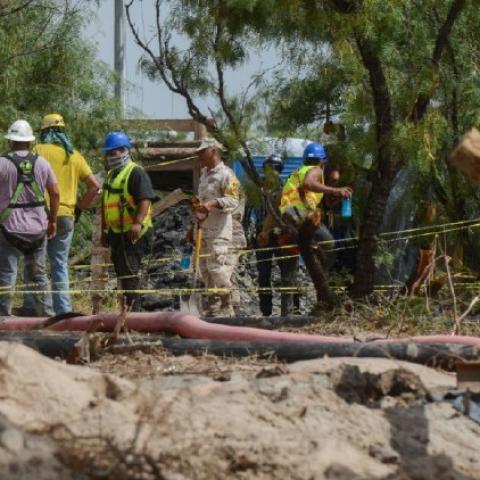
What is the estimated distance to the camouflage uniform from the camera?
1312 cm

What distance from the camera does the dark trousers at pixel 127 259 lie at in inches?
472

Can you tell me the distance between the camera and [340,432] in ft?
19.4

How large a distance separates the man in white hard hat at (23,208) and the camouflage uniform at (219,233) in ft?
6.34

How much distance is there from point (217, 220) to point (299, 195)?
2.93 ft

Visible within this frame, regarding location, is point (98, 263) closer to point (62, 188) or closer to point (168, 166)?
point (62, 188)

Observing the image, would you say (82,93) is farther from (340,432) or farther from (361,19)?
(340,432)

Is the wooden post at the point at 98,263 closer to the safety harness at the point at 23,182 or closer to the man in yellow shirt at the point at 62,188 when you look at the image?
the man in yellow shirt at the point at 62,188

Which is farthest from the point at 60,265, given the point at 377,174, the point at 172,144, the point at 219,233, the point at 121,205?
the point at 172,144

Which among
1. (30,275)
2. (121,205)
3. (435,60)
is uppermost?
(435,60)

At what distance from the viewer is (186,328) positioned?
9.27 metres

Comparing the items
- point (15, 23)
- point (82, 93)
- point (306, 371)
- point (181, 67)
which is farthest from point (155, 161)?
point (306, 371)

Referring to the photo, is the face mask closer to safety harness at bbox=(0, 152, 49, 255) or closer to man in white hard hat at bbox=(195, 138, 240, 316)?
safety harness at bbox=(0, 152, 49, 255)

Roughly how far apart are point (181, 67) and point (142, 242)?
1605 millimetres

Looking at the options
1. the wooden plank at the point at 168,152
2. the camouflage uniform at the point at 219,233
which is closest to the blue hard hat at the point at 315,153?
the camouflage uniform at the point at 219,233
